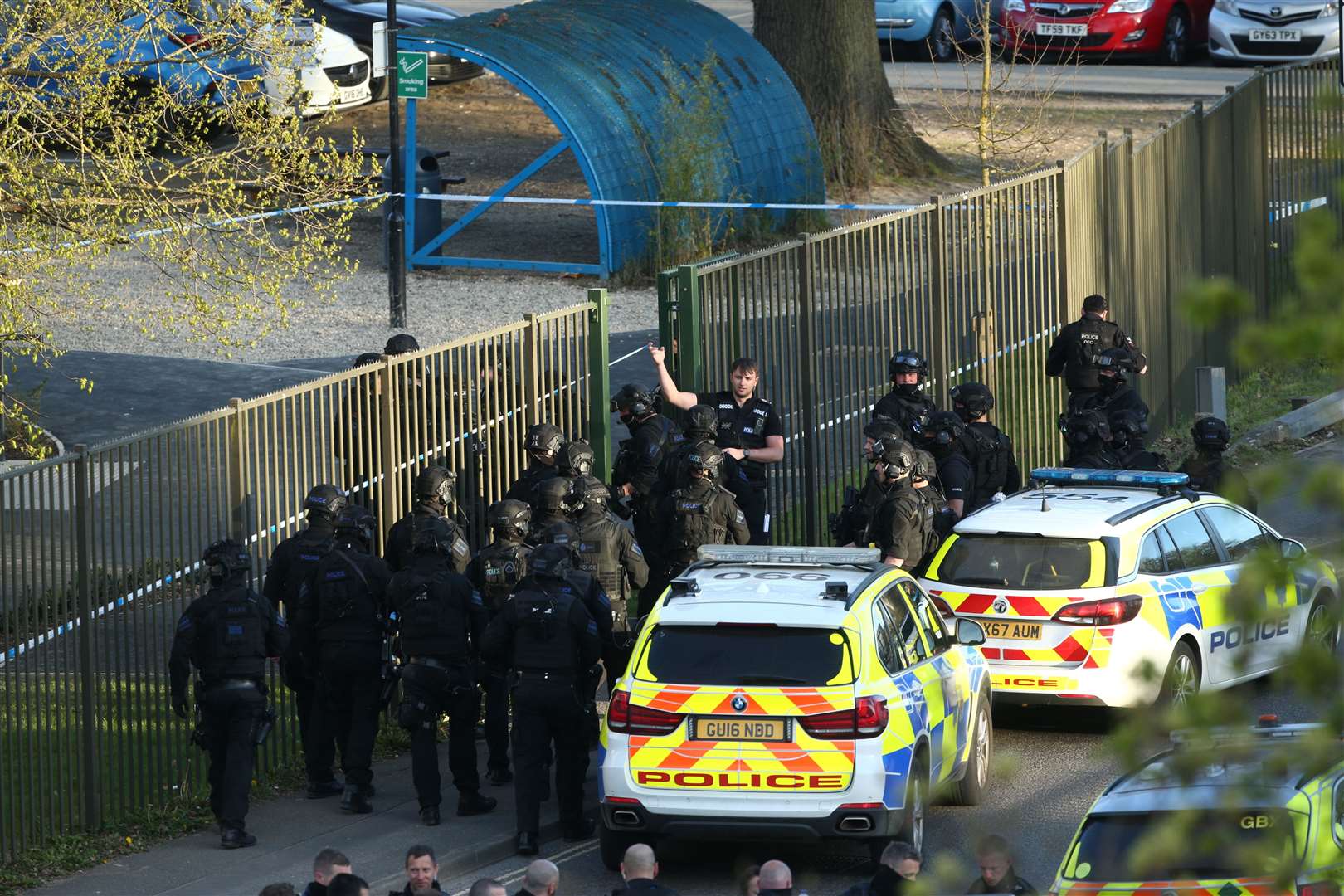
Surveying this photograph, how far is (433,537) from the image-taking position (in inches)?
452

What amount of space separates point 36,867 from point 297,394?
3.19 m

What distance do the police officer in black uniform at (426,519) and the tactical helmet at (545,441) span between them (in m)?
0.71

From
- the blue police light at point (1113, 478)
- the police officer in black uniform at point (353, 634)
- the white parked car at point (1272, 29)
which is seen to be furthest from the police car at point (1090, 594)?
the white parked car at point (1272, 29)

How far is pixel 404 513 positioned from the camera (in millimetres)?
13602

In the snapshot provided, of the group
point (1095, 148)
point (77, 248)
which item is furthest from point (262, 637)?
point (1095, 148)

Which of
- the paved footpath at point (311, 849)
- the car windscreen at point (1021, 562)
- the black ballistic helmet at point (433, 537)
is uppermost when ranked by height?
the black ballistic helmet at point (433, 537)

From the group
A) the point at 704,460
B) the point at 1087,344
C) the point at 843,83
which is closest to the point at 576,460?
the point at 704,460

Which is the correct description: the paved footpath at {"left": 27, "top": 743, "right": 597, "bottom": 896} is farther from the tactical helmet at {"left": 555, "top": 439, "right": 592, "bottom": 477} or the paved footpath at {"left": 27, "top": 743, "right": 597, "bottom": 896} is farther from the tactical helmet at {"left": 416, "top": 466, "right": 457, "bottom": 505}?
the tactical helmet at {"left": 555, "top": 439, "right": 592, "bottom": 477}

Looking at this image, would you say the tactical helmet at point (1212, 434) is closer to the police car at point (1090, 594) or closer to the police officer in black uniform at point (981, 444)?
the police officer in black uniform at point (981, 444)

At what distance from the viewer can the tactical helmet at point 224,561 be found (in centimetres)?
1118

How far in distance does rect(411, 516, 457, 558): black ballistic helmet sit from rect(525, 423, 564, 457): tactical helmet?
5.96 ft

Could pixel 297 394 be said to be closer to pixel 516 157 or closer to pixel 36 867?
pixel 36 867

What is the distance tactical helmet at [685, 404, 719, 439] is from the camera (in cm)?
1351

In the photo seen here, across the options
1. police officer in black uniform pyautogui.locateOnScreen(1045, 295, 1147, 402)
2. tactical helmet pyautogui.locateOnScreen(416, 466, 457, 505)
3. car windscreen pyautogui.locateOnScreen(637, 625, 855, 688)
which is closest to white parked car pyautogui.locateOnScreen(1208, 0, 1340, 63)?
police officer in black uniform pyautogui.locateOnScreen(1045, 295, 1147, 402)
